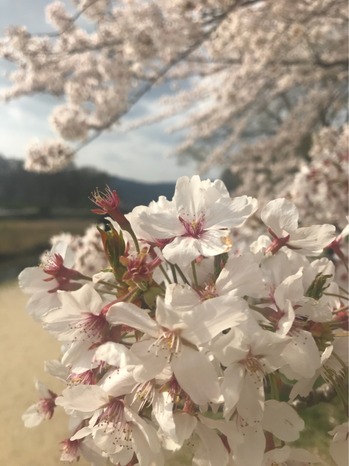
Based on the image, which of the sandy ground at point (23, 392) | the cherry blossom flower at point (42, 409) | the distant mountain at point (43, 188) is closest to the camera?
the cherry blossom flower at point (42, 409)

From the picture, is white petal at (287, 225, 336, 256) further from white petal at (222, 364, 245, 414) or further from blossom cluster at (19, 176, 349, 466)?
white petal at (222, 364, 245, 414)

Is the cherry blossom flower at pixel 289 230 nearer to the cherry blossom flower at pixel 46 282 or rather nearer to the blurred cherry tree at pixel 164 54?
the cherry blossom flower at pixel 46 282

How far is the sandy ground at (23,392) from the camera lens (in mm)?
486

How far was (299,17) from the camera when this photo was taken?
5.16 feet

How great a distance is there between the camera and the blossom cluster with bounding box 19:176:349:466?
25 centimetres

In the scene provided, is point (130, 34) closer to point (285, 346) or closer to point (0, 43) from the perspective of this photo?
point (0, 43)

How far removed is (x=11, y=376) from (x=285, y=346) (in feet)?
2.01

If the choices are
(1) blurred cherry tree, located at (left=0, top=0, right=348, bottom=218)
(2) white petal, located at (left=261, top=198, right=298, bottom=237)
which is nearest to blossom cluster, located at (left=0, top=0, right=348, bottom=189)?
(1) blurred cherry tree, located at (left=0, top=0, right=348, bottom=218)

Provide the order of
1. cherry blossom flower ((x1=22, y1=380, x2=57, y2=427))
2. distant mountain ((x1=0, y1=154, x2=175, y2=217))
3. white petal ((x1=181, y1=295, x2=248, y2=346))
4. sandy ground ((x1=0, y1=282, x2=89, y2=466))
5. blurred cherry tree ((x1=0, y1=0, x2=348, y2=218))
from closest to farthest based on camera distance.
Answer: white petal ((x1=181, y1=295, x2=248, y2=346)) < cherry blossom flower ((x1=22, y1=380, x2=57, y2=427)) < sandy ground ((x1=0, y1=282, x2=89, y2=466)) < blurred cherry tree ((x1=0, y1=0, x2=348, y2=218)) < distant mountain ((x1=0, y1=154, x2=175, y2=217))

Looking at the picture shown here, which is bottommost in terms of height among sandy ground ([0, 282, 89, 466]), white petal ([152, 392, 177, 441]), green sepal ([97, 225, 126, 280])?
sandy ground ([0, 282, 89, 466])

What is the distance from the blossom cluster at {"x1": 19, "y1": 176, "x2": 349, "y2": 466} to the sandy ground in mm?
184

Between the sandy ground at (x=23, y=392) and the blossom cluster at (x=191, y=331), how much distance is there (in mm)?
184

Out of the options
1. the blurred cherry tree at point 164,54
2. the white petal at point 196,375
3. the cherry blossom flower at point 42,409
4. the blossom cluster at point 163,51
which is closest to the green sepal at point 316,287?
the white petal at point 196,375

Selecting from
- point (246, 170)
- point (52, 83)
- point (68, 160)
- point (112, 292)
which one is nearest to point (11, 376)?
point (112, 292)
